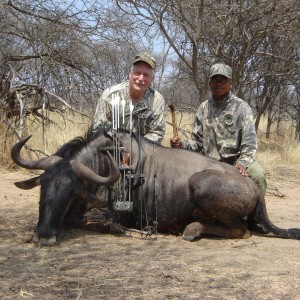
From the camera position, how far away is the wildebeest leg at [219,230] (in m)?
5.09

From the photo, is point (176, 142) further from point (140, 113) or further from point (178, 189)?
point (178, 189)

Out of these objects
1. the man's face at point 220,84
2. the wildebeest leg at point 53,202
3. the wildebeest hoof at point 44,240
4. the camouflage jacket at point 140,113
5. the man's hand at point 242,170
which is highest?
the man's face at point 220,84

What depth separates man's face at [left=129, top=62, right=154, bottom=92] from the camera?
583cm

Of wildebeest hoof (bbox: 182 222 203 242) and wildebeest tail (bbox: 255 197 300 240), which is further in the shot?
wildebeest tail (bbox: 255 197 300 240)

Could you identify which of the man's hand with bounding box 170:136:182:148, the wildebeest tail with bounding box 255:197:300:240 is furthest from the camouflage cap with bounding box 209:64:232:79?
the wildebeest tail with bounding box 255:197:300:240

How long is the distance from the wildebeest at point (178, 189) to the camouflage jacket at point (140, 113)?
0.41 metres

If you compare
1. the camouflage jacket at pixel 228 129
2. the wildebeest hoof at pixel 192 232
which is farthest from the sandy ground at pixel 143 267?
the camouflage jacket at pixel 228 129

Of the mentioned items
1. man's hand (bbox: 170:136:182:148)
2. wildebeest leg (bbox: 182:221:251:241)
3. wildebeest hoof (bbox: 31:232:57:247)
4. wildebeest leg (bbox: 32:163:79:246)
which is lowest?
wildebeest leg (bbox: 182:221:251:241)

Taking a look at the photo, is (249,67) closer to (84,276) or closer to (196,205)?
(196,205)

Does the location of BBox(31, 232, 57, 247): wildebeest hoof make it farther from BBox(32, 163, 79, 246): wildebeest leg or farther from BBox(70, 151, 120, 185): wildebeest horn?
BBox(70, 151, 120, 185): wildebeest horn

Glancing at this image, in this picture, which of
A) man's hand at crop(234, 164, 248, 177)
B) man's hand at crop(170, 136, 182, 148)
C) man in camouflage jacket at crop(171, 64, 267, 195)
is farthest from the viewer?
man's hand at crop(170, 136, 182, 148)

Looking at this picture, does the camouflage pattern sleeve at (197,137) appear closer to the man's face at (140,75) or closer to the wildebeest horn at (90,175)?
the man's face at (140,75)

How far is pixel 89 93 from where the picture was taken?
901 centimetres

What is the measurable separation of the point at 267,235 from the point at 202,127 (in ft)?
5.25
